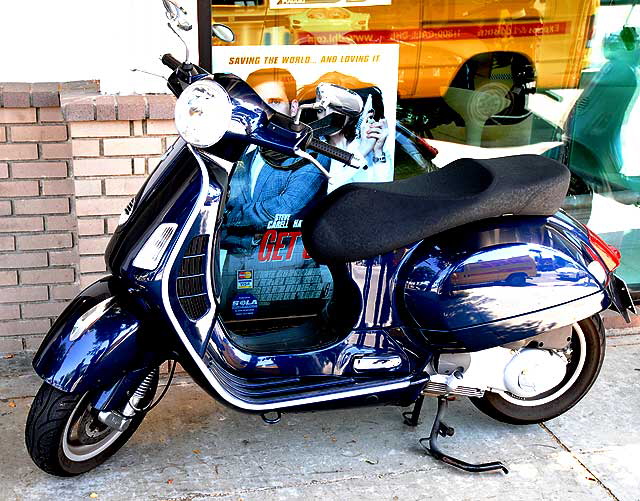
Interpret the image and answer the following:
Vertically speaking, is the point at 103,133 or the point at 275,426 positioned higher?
the point at 103,133

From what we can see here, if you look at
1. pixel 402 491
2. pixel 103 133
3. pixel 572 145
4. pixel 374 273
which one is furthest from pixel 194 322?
pixel 572 145

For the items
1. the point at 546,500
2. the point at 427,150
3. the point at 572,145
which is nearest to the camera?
the point at 546,500

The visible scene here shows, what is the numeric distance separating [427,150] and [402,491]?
2028mm

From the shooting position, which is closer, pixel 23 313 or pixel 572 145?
pixel 23 313

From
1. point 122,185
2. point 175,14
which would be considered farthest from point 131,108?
point 175,14

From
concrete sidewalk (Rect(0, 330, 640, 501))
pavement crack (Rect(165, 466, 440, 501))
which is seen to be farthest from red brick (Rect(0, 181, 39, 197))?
pavement crack (Rect(165, 466, 440, 501))

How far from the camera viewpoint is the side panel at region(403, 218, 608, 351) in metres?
3.10

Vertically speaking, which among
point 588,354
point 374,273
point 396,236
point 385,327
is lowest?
point 588,354

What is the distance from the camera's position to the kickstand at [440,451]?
131 inches

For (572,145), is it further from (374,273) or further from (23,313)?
(23,313)

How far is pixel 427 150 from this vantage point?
466 cm

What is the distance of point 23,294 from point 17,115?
838 mm

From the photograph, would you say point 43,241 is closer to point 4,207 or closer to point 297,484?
point 4,207

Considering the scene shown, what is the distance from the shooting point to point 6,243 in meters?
4.09
